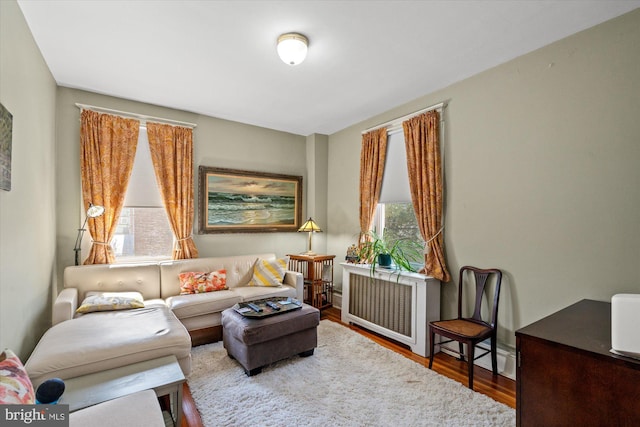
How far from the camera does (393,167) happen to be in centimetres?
381

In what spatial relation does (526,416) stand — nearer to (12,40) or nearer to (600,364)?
(600,364)

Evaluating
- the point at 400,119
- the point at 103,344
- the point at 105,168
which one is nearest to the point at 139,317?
the point at 103,344

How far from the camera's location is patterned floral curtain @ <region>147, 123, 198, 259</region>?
3.75m

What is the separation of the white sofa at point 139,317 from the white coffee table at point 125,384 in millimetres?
105

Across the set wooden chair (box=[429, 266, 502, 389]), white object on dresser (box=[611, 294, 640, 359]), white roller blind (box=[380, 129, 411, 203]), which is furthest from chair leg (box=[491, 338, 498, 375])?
white roller blind (box=[380, 129, 411, 203])

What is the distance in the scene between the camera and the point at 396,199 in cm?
374

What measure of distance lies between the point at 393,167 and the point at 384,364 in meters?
2.30

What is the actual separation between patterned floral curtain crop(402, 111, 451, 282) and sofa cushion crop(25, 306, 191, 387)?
247cm

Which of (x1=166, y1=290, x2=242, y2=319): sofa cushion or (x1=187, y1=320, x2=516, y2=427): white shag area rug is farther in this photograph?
(x1=166, y1=290, x2=242, y2=319): sofa cushion

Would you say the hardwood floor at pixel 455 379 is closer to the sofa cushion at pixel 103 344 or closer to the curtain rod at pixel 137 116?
the sofa cushion at pixel 103 344

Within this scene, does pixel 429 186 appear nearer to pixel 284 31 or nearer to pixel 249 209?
pixel 284 31

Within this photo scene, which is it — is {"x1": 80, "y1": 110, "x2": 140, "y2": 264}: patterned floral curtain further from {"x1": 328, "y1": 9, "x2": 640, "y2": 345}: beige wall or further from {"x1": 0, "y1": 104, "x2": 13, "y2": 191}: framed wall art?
{"x1": 328, "y1": 9, "x2": 640, "y2": 345}: beige wall

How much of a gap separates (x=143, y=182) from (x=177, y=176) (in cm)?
40

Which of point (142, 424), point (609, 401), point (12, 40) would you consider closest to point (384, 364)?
point (609, 401)
